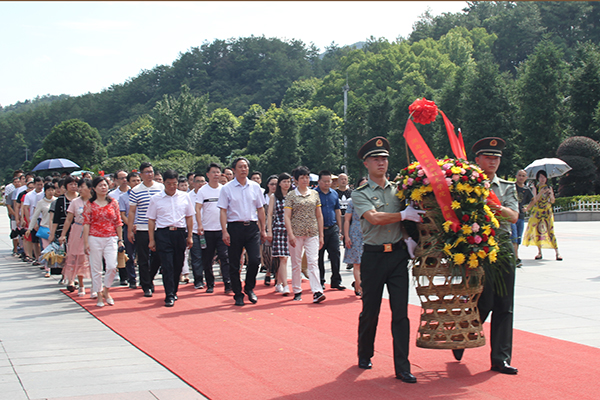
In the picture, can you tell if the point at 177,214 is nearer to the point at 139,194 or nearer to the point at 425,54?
→ the point at 139,194

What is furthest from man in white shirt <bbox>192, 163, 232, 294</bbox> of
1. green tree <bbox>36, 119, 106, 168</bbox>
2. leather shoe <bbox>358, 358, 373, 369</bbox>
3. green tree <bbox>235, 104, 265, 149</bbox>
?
green tree <bbox>36, 119, 106, 168</bbox>

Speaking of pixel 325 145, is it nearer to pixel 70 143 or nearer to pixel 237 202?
pixel 70 143

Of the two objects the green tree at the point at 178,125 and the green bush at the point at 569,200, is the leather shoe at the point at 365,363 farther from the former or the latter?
the green tree at the point at 178,125

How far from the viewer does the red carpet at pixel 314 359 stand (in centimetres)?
460

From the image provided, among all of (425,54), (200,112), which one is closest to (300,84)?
(200,112)

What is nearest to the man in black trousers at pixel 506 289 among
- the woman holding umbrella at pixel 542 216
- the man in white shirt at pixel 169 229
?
the man in white shirt at pixel 169 229

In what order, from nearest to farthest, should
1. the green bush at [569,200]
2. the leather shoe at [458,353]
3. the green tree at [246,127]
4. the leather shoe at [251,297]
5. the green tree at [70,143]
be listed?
the leather shoe at [458,353] < the leather shoe at [251,297] < the green bush at [569,200] < the green tree at [246,127] < the green tree at [70,143]

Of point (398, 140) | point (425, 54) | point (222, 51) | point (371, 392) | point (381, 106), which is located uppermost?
point (222, 51)

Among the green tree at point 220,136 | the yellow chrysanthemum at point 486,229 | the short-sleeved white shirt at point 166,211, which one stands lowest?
the yellow chrysanthemum at point 486,229

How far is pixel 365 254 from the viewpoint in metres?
A: 5.24

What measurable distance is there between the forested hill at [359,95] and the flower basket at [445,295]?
32477 mm

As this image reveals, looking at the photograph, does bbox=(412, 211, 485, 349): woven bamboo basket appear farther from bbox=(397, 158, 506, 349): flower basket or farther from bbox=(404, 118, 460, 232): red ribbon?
bbox=(404, 118, 460, 232): red ribbon

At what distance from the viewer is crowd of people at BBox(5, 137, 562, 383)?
16.9 ft

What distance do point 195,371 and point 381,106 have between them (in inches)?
1898
